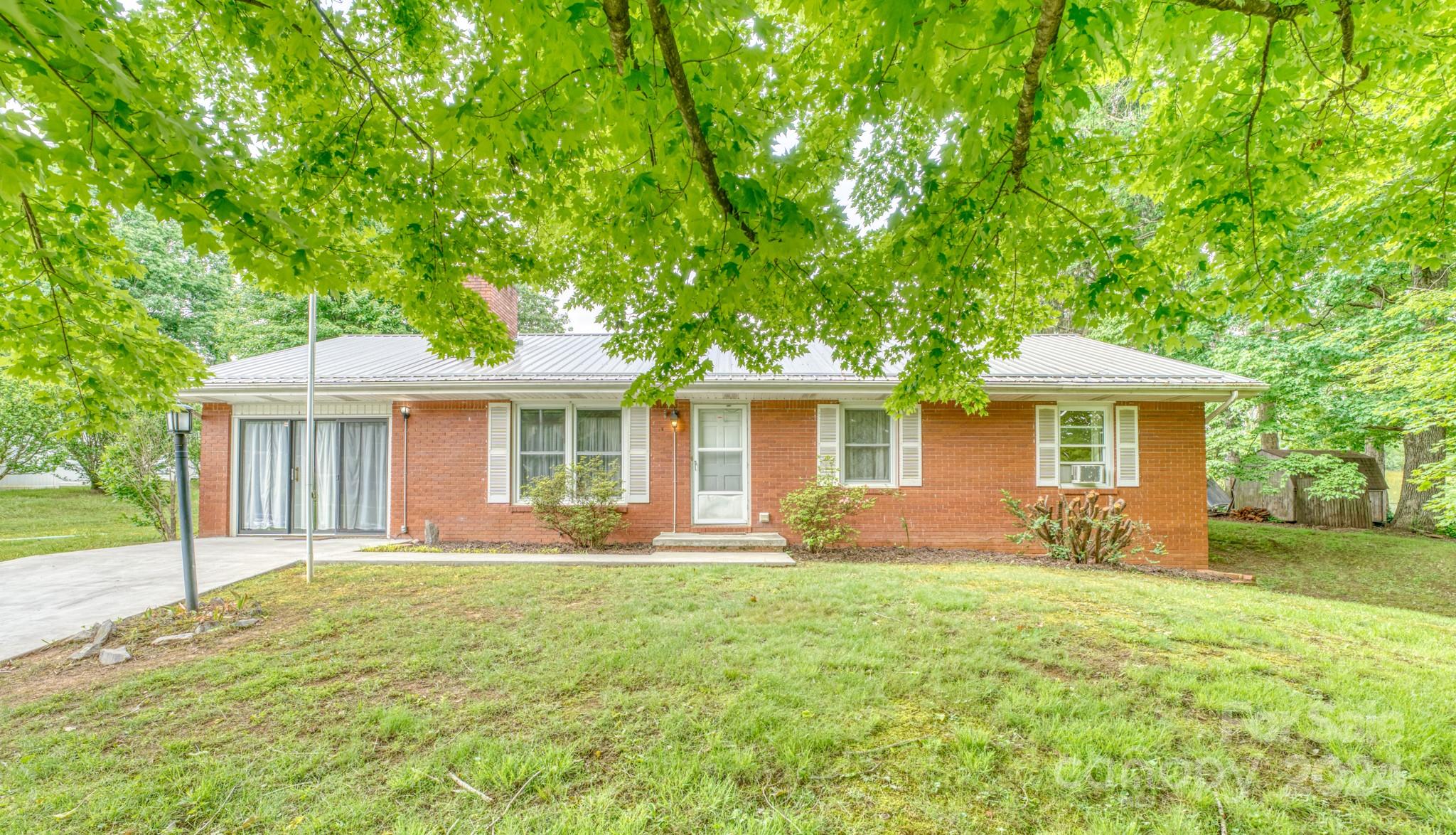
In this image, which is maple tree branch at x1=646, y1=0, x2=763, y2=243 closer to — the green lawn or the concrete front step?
the concrete front step

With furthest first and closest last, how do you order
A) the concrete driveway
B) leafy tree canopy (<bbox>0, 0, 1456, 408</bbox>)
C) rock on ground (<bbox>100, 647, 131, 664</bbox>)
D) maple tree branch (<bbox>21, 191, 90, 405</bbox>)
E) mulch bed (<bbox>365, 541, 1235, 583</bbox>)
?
mulch bed (<bbox>365, 541, 1235, 583</bbox>), the concrete driveway, rock on ground (<bbox>100, 647, 131, 664</bbox>), maple tree branch (<bbox>21, 191, 90, 405</bbox>), leafy tree canopy (<bbox>0, 0, 1456, 408</bbox>)

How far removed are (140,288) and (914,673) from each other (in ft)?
87.4

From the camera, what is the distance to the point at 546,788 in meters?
2.36

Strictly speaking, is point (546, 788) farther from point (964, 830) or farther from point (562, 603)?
point (562, 603)

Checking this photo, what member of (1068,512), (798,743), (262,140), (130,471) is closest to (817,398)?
(1068,512)

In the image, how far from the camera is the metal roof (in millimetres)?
8570

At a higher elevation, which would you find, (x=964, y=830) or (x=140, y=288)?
(x=140, y=288)

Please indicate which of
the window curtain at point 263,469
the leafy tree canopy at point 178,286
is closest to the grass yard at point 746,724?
the window curtain at point 263,469

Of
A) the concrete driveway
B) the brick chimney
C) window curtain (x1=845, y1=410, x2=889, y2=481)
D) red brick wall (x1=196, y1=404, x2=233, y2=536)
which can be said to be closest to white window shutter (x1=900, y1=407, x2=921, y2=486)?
window curtain (x1=845, y1=410, x2=889, y2=481)

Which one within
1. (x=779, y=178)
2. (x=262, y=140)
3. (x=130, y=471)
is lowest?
(x=130, y=471)

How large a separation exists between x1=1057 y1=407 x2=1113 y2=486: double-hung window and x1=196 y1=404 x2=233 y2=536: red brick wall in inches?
578

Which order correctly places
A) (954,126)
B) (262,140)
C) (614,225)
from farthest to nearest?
(262,140), (954,126), (614,225)

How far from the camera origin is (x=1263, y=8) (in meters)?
2.91

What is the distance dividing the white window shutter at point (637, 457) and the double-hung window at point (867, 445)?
11.5ft
